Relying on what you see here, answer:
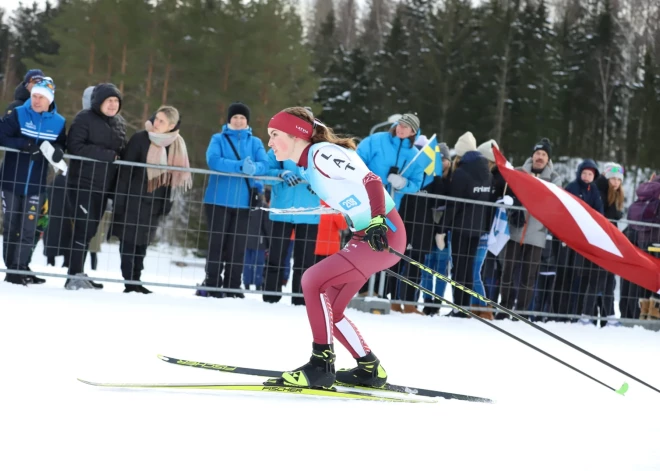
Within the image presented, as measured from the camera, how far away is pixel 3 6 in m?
41.4

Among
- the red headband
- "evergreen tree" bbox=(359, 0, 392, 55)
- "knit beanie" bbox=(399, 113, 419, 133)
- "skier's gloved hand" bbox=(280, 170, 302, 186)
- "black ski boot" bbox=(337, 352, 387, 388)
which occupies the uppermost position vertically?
"evergreen tree" bbox=(359, 0, 392, 55)

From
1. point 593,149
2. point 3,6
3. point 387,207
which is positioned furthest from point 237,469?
point 3,6

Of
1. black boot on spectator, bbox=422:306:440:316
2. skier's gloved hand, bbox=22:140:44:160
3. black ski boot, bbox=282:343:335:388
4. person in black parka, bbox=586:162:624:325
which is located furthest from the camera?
person in black parka, bbox=586:162:624:325

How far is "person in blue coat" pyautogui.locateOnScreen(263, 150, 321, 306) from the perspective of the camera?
26.9 feet

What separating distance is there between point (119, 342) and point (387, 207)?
2.23 m

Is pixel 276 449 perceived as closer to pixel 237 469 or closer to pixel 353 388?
pixel 237 469

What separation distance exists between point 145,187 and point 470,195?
3.56 metres

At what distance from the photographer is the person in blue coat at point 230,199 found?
818cm

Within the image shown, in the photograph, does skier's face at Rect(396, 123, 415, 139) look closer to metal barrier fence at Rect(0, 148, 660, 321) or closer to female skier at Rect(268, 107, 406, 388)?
metal barrier fence at Rect(0, 148, 660, 321)

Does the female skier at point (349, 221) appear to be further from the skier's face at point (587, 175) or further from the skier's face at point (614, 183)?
the skier's face at point (614, 183)

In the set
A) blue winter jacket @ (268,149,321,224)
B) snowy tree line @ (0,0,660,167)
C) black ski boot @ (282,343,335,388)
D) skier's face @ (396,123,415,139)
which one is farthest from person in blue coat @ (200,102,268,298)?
snowy tree line @ (0,0,660,167)

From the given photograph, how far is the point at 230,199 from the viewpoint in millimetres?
8172

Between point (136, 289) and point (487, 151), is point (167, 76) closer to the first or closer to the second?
point (487, 151)

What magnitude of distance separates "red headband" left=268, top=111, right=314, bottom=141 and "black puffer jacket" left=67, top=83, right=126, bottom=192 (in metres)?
3.63
